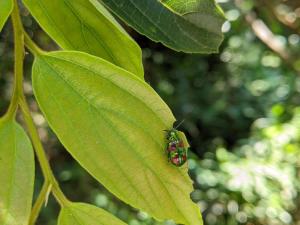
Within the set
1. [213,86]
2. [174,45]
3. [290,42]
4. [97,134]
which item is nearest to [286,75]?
[290,42]

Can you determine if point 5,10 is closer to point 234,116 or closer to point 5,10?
point 5,10

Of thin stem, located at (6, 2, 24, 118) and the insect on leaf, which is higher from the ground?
the insect on leaf

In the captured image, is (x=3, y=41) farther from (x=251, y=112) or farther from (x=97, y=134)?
(x=97, y=134)

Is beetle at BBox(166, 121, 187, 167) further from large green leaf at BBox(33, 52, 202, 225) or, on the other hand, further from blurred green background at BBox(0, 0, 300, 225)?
blurred green background at BBox(0, 0, 300, 225)

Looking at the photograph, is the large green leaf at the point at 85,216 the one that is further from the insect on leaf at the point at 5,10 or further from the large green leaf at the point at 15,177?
the insect on leaf at the point at 5,10

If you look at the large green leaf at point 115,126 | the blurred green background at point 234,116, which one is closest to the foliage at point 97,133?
the large green leaf at point 115,126

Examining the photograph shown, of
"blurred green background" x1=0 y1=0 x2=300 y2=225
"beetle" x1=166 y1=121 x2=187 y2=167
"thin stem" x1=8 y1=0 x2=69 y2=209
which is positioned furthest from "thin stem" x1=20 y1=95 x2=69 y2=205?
"blurred green background" x1=0 y1=0 x2=300 y2=225
